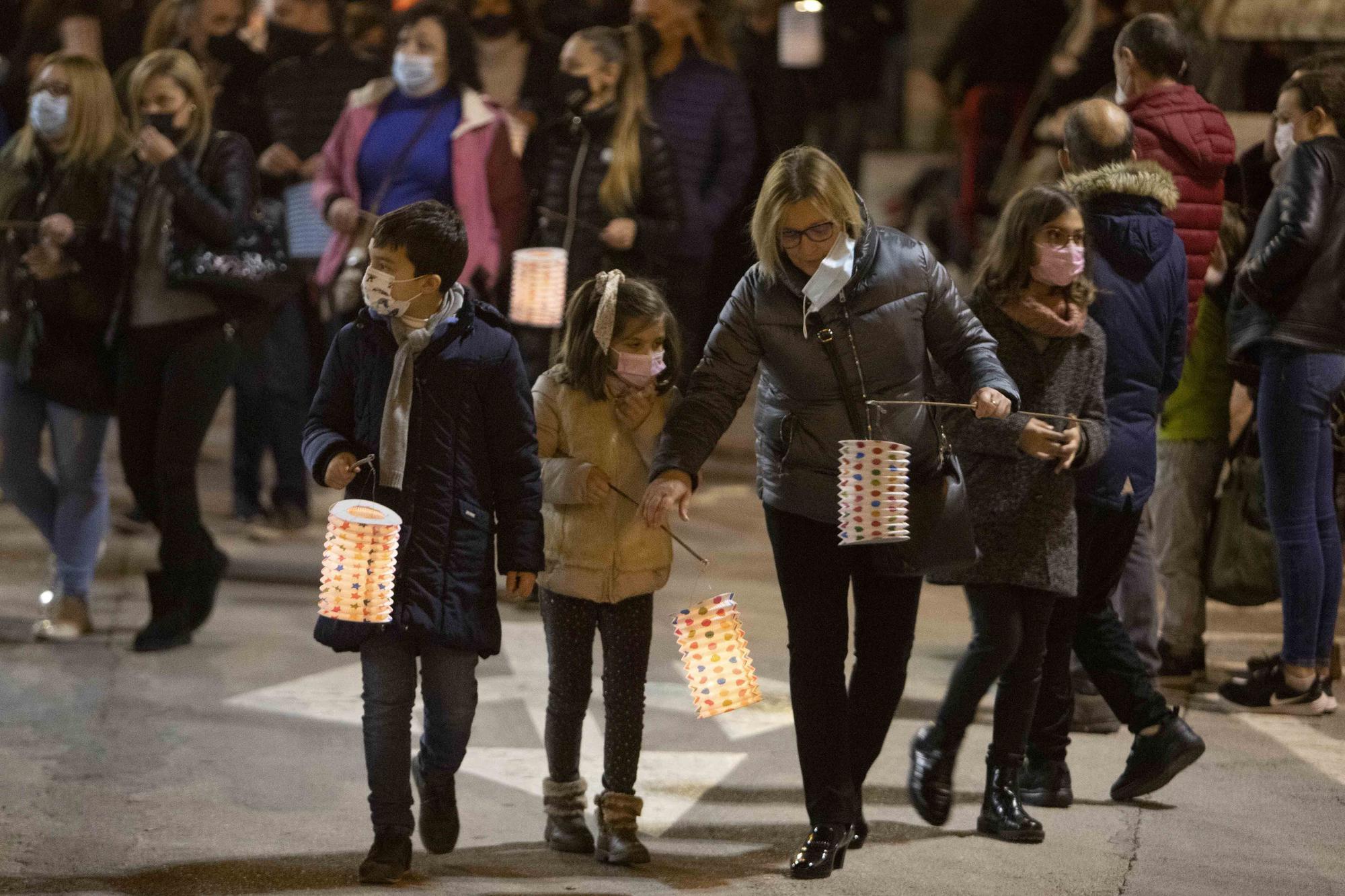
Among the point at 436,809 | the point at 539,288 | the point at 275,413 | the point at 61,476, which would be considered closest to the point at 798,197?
the point at 436,809

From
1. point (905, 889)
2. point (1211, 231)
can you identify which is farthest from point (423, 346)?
point (1211, 231)

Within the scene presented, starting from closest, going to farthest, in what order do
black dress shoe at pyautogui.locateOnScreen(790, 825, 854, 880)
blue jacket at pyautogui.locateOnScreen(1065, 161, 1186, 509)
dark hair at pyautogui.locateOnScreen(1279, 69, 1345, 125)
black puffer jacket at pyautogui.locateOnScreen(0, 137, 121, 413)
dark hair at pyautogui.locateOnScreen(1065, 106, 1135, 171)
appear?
black dress shoe at pyautogui.locateOnScreen(790, 825, 854, 880) < blue jacket at pyautogui.locateOnScreen(1065, 161, 1186, 509) < dark hair at pyautogui.locateOnScreen(1065, 106, 1135, 171) < dark hair at pyautogui.locateOnScreen(1279, 69, 1345, 125) < black puffer jacket at pyautogui.locateOnScreen(0, 137, 121, 413)

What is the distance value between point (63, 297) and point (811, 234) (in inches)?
141

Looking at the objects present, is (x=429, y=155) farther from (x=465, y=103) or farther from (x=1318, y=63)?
(x=1318, y=63)

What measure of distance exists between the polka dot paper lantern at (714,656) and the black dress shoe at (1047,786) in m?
1.24

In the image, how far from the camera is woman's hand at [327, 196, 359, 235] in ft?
27.1

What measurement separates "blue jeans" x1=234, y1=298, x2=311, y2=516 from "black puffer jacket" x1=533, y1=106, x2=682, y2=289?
217 cm

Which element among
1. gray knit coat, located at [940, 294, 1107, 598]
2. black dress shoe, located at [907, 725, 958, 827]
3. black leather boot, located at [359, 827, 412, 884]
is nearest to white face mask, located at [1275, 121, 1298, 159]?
gray knit coat, located at [940, 294, 1107, 598]

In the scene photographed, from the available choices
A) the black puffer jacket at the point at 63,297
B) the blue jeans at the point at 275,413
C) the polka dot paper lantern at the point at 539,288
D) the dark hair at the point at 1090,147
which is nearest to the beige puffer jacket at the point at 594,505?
the dark hair at the point at 1090,147

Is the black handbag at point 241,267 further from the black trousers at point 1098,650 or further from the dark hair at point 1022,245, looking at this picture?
the black trousers at point 1098,650

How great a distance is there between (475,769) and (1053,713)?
1.77 m

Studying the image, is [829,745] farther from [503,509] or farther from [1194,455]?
[1194,455]

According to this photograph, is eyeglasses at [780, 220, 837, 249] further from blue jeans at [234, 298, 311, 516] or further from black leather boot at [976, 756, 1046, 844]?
blue jeans at [234, 298, 311, 516]

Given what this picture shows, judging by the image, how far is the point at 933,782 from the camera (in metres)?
5.55
